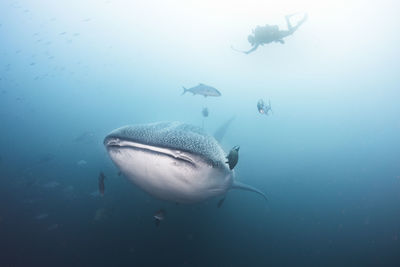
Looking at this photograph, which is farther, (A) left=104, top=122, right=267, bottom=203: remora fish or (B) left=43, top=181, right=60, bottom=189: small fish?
(B) left=43, top=181, right=60, bottom=189: small fish

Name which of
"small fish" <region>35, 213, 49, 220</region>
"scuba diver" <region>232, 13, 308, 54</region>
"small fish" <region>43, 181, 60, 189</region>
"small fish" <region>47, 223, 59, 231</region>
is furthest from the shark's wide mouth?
"small fish" <region>43, 181, 60, 189</region>

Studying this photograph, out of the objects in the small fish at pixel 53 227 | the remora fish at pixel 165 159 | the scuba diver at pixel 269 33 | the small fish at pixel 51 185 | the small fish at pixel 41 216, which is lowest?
the small fish at pixel 51 185

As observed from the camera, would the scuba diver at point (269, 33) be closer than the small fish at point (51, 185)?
Yes

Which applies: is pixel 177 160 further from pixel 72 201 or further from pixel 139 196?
pixel 72 201

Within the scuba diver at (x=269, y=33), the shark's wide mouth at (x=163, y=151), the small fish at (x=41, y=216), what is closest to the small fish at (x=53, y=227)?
the small fish at (x=41, y=216)

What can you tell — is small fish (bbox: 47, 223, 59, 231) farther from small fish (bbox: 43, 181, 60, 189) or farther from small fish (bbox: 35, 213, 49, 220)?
small fish (bbox: 43, 181, 60, 189)

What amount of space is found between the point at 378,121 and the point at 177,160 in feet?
131

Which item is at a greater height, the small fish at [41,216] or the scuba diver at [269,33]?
the scuba diver at [269,33]

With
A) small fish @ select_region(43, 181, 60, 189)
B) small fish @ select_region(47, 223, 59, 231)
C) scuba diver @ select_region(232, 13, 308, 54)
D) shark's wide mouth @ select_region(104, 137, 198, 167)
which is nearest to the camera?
shark's wide mouth @ select_region(104, 137, 198, 167)

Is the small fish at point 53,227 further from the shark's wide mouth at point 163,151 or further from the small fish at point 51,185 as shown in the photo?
the shark's wide mouth at point 163,151

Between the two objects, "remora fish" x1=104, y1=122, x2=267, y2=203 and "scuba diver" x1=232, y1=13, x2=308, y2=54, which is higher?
Result: "scuba diver" x1=232, y1=13, x2=308, y2=54

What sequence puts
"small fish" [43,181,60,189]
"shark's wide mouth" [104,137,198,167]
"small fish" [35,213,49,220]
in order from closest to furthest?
1. "shark's wide mouth" [104,137,198,167]
2. "small fish" [35,213,49,220]
3. "small fish" [43,181,60,189]

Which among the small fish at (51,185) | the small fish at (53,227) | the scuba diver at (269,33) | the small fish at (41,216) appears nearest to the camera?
the small fish at (53,227)

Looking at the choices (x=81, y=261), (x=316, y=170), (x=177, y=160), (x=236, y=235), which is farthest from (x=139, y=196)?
(x=316, y=170)
